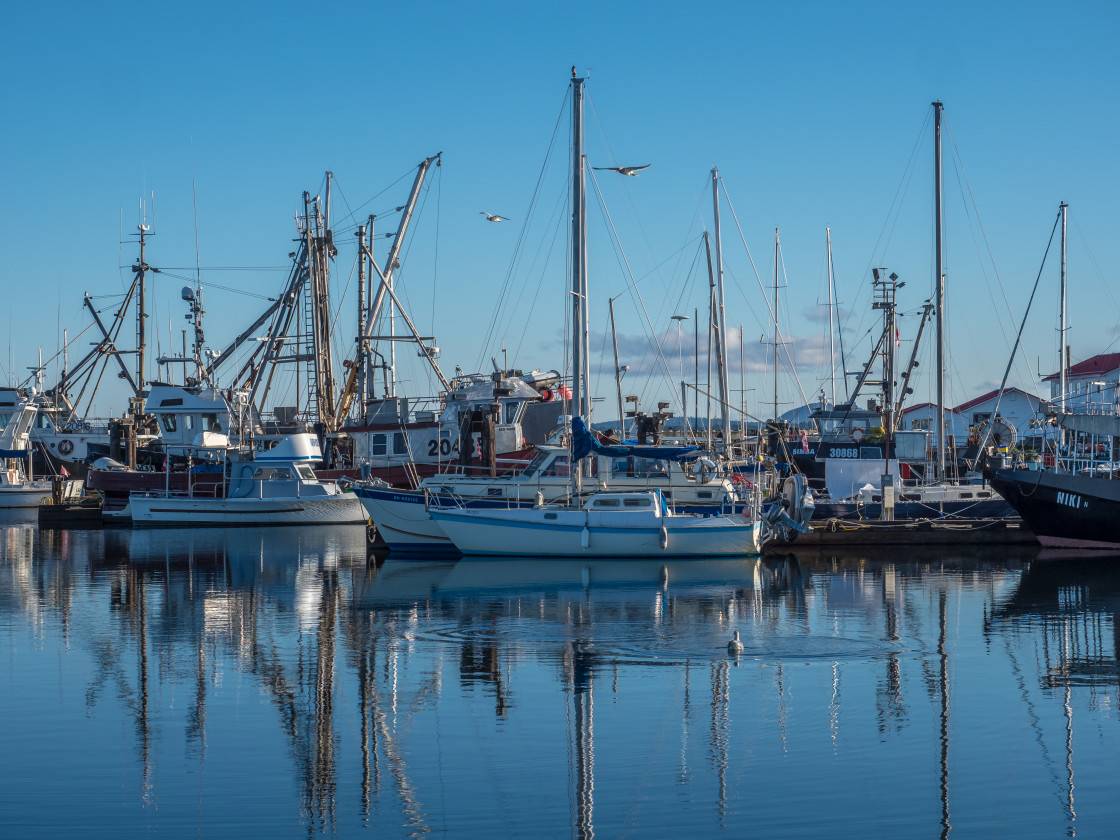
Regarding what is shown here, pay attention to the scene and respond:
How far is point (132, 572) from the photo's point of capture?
105ft

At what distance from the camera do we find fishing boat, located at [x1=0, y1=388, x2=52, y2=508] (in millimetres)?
59938

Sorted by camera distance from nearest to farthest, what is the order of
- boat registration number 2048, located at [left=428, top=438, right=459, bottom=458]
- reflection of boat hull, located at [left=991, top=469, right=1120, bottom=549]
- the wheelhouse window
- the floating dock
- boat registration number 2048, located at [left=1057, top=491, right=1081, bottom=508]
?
reflection of boat hull, located at [left=991, top=469, right=1120, bottom=549] < boat registration number 2048, located at [left=1057, top=491, right=1081, bottom=508] < the floating dock < the wheelhouse window < boat registration number 2048, located at [left=428, top=438, right=459, bottom=458]

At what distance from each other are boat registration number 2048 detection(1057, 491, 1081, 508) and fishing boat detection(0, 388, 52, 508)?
156 feet

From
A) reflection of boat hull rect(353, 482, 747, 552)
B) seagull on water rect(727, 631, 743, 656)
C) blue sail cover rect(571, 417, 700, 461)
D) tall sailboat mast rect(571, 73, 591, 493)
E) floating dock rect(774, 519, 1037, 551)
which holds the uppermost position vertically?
tall sailboat mast rect(571, 73, 591, 493)

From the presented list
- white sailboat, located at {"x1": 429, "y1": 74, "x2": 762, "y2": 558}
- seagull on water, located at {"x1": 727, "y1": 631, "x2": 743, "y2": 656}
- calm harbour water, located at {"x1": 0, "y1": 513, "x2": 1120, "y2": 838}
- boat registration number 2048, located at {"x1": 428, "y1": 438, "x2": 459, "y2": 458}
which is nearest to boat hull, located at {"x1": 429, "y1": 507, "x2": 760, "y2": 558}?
white sailboat, located at {"x1": 429, "y1": 74, "x2": 762, "y2": 558}

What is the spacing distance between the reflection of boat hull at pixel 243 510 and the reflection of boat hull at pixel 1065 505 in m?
26.0

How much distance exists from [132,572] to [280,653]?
47.2 feet

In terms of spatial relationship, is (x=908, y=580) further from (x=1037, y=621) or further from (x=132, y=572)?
(x=132, y=572)

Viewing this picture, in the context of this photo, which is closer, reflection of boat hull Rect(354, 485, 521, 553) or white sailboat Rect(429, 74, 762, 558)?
white sailboat Rect(429, 74, 762, 558)

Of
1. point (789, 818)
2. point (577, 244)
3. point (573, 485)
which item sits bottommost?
point (789, 818)

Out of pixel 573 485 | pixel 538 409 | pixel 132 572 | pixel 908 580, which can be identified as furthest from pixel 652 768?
pixel 538 409

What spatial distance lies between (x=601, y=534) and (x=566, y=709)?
53.8ft

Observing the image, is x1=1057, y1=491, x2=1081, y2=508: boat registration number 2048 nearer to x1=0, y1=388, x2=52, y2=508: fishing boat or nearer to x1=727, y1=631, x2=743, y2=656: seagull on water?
x1=727, y1=631, x2=743, y2=656: seagull on water

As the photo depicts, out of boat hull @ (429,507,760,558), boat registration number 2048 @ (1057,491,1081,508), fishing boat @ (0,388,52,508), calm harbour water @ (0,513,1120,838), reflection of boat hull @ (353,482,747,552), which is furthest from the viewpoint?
fishing boat @ (0,388,52,508)
